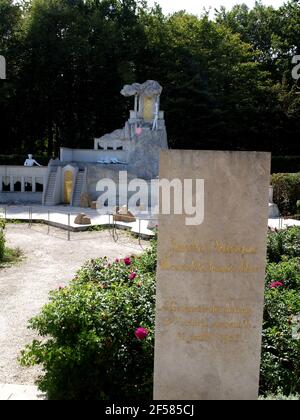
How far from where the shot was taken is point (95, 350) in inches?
196

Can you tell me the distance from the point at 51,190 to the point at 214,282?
2239cm

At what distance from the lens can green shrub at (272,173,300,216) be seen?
21500 millimetres

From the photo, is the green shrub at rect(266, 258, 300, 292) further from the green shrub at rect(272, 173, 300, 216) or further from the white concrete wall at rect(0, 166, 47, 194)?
the white concrete wall at rect(0, 166, 47, 194)

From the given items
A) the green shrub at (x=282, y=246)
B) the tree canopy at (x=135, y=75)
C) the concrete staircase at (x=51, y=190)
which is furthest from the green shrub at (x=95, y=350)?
the tree canopy at (x=135, y=75)

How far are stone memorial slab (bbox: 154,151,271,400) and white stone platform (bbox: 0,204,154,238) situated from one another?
37.1 feet

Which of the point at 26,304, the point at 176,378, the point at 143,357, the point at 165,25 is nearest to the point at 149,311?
the point at 143,357

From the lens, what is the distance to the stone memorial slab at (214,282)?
381 centimetres

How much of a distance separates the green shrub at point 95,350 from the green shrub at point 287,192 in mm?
17241

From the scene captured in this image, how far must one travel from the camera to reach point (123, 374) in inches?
200

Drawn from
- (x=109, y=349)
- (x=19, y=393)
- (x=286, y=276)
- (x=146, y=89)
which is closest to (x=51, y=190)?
(x=146, y=89)

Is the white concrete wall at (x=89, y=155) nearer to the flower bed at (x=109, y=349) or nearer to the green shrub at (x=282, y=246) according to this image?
the green shrub at (x=282, y=246)

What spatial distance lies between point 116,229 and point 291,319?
12421 mm

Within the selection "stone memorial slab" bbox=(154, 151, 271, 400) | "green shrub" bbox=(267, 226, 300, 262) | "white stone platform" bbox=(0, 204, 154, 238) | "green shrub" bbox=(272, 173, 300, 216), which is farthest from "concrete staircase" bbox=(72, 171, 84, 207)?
"stone memorial slab" bbox=(154, 151, 271, 400)

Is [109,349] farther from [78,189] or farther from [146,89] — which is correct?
[146,89]
